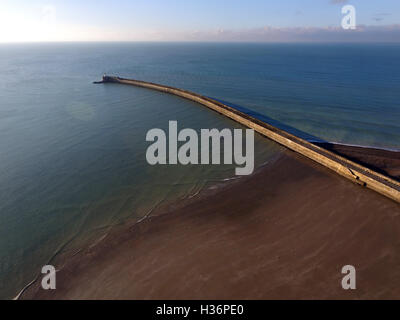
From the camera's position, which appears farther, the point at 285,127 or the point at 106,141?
the point at 285,127

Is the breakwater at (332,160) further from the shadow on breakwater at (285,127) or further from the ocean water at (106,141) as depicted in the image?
the shadow on breakwater at (285,127)

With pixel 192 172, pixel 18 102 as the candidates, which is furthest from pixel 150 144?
pixel 18 102

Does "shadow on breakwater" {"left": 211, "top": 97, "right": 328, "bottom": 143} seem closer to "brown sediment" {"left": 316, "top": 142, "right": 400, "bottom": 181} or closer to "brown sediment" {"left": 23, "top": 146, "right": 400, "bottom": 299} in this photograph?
"brown sediment" {"left": 316, "top": 142, "right": 400, "bottom": 181}

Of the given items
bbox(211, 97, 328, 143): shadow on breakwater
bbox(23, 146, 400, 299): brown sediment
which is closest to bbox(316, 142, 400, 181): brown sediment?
bbox(211, 97, 328, 143): shadow on breakwater

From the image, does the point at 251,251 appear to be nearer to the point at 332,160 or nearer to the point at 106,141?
the point at 332,160

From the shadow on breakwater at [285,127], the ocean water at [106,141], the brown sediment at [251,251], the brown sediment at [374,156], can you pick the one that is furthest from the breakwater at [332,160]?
the shadow on breakwater at [285,127]

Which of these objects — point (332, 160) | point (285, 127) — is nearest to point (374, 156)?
point (332, 160)

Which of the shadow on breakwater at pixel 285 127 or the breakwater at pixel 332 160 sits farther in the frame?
the shadow on breakwater at pixel 285 127

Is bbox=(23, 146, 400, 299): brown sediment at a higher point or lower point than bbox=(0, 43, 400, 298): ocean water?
lower
